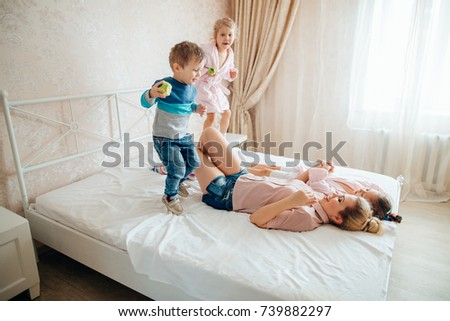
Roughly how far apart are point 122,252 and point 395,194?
1.65m

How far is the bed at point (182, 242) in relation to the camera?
1.23m

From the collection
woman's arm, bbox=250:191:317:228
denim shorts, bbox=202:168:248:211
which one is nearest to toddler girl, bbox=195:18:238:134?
denim shorts, bbox=202:168:248:211

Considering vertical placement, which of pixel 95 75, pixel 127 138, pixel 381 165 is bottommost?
pixel 381 165

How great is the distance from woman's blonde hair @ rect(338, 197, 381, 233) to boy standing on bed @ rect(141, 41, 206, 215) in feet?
2.82

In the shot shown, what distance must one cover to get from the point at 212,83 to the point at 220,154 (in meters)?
0.69

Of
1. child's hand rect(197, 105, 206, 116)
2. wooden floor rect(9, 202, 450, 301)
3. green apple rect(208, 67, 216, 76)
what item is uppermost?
green apple rect(208, 67, 216, 76)

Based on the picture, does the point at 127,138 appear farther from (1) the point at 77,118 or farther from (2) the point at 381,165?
(2) the point at 381,165

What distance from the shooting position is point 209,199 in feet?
5.97

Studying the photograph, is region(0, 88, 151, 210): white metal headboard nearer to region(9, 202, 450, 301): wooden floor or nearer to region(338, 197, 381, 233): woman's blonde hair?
region(9, 202, 450, 301): wooden floor

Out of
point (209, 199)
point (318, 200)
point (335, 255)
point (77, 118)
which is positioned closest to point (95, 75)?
point (77, 118)

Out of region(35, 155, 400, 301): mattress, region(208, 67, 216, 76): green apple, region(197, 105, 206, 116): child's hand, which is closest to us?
region(35, 155, 400, 301): mattress

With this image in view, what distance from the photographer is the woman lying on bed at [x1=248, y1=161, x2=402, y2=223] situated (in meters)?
1.66

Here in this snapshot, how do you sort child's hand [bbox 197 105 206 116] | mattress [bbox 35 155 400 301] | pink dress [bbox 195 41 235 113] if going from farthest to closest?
pink dress [bbox 195 41 235 113] → child's hand [bbox 197 105 206 116] → mattress [bbox 35 155 400 301]

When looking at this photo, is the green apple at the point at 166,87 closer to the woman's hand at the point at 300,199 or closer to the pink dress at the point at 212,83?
the pink dress at the point at 212,83
